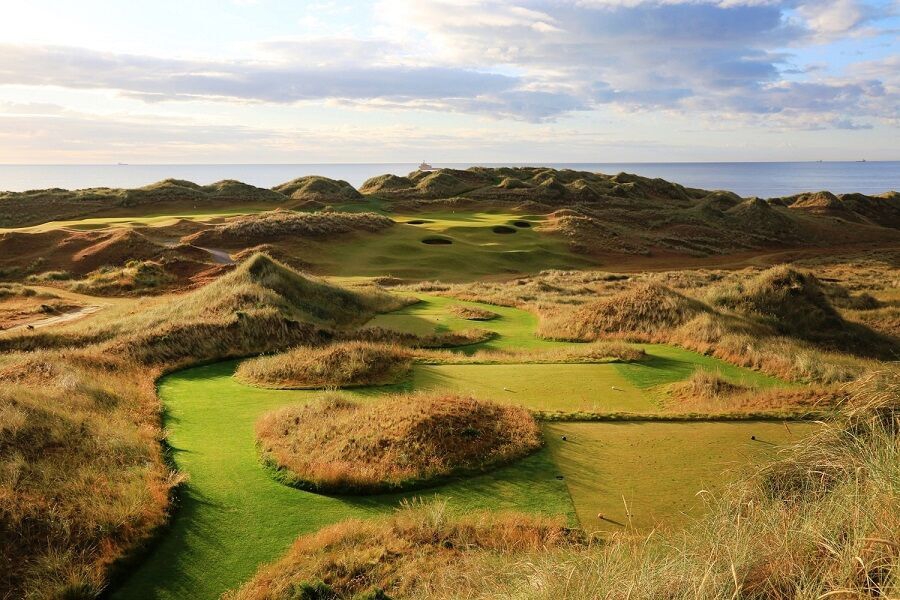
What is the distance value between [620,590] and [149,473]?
6.61 m

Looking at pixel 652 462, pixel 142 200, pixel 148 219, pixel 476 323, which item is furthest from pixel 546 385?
pixel 142 200

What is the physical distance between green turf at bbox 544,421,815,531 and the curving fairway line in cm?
40

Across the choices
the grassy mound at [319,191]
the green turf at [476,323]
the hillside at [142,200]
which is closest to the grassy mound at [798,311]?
the green turf at [476,323]

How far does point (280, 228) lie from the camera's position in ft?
144

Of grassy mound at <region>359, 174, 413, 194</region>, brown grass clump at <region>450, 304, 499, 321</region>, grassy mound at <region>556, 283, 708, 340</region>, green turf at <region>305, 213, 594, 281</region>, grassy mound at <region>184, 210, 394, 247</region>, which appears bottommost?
brown grass clump at <region>450, 304, 499, 321</region>

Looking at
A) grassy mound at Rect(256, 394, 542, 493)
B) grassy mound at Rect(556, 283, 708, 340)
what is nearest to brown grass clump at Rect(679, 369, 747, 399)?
grassy mound at Rect(256, 394, 542, 493)

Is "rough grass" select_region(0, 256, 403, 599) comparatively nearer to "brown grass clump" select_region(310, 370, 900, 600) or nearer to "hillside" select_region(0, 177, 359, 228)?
"brown grass clump" select_region(310, 370, 900, 600)

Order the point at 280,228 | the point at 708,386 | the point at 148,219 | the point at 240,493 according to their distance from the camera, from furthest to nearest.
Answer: the point at 148,219 → the point at 280,228 → the point at 708,386 → the point at 240,493

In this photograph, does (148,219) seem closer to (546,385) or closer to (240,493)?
(546,385)

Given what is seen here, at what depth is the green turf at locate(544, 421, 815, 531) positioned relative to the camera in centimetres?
750

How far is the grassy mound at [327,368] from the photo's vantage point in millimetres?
13008

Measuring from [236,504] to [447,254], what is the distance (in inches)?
1415

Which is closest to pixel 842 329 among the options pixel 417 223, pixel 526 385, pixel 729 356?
pixel 729 356

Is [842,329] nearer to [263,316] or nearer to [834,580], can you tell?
[263,316]
